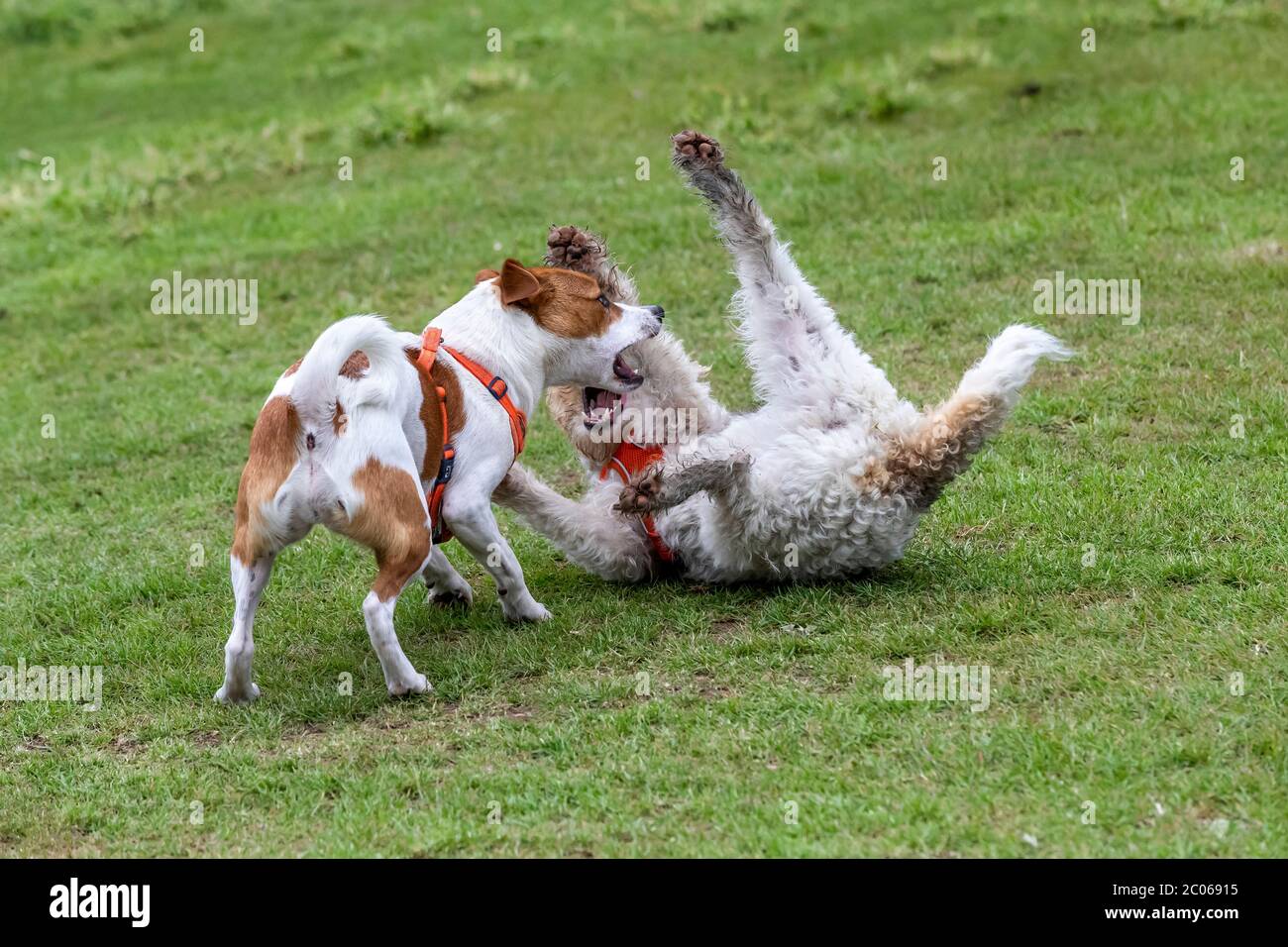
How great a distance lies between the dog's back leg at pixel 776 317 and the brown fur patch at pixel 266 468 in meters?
2.04

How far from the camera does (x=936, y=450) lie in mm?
5996

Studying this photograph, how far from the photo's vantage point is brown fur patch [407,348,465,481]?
5.73 meters

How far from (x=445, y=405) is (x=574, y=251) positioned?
1.14 metres

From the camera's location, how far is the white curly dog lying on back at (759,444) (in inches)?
237

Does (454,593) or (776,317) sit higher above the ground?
(776,317)

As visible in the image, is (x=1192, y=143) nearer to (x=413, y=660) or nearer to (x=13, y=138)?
(x=413, y=660)

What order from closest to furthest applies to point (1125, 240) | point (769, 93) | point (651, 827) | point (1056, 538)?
point (651, 827) → point (1056, 538) → point (1125, 240) → point (769, 93)

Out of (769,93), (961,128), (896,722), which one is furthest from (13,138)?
(896,722)

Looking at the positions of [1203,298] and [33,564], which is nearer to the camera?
[33,564]

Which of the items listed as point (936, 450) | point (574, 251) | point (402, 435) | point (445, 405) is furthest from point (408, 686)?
point (936, 450)

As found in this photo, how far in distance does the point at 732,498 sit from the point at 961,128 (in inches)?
308

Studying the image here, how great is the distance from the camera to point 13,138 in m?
16.9

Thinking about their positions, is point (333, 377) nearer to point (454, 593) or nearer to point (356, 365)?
point (356, 365)

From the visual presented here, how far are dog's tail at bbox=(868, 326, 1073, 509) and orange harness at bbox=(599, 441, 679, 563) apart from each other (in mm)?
959
